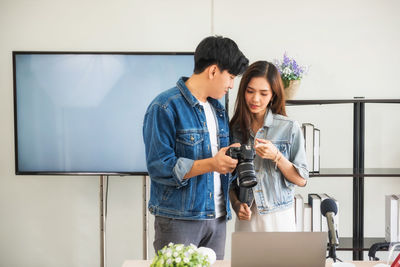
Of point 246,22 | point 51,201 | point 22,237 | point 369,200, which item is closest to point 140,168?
point 51,201

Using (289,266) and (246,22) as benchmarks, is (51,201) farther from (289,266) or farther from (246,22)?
(289,266)

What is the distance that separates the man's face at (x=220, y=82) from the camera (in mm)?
1783

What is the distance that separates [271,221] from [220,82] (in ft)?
2.17

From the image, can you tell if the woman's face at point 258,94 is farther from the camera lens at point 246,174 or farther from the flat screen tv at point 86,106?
the flat screen tv at point 86,106

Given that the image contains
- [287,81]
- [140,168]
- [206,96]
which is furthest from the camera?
[140,168]

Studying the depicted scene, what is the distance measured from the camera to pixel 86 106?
2.84m

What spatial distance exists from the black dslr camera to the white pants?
0.34 m

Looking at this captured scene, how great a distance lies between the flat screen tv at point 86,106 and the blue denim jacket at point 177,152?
1056 millimetres

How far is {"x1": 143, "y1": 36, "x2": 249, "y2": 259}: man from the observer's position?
1721mm

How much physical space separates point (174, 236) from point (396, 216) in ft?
5.45

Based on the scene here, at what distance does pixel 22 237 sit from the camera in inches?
122

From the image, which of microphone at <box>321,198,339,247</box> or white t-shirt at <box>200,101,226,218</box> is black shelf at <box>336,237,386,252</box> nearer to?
white t-shirt at <box>200,101,226,218</box>

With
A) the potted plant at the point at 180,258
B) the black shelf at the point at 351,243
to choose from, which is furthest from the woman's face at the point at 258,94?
the black shelf at the point at 351,243

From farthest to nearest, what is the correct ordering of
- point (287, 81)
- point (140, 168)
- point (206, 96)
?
point (140, 168) → point (287, 81) → point (206, 96)
